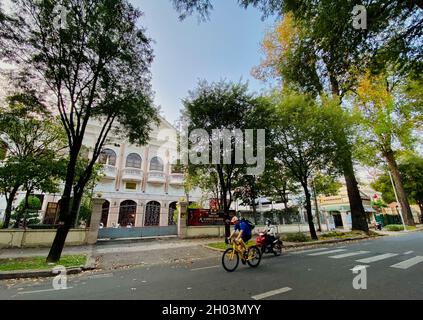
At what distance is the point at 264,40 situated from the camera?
771 inches

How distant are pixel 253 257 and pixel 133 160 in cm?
2299

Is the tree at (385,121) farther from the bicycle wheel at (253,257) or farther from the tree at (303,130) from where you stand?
the bicycle wheel at (253,257)

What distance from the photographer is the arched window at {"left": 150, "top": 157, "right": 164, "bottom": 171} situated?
92.5ft

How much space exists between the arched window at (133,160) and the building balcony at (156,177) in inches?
73.7

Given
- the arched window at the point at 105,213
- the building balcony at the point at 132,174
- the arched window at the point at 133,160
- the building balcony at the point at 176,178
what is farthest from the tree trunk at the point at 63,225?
the building balcony at the point at 176,178

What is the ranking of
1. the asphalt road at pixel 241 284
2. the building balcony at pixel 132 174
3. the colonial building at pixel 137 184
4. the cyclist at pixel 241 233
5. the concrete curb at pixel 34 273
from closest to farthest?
1. the asphalt road at pixel 241 284
2. the concrete curb at pixel 34 273
3. the cyclist at pixel 241 233
4. the colonial building at pixel 137 184
5. the building balcony at pixel 132 174

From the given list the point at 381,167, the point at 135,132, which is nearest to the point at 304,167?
the point at 135,132

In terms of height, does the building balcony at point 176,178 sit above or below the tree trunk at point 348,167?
above

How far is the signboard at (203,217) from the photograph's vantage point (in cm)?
1706

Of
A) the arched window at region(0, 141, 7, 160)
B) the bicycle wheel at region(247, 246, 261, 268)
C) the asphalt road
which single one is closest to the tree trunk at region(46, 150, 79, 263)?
the asphalt road

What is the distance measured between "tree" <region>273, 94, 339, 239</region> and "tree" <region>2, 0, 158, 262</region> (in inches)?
366

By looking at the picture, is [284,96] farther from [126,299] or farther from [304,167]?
[126,299]

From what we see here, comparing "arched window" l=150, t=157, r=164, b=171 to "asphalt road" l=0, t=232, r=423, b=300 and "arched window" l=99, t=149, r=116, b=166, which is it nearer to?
"arched window" l=99, t=149, r=116, b=166
